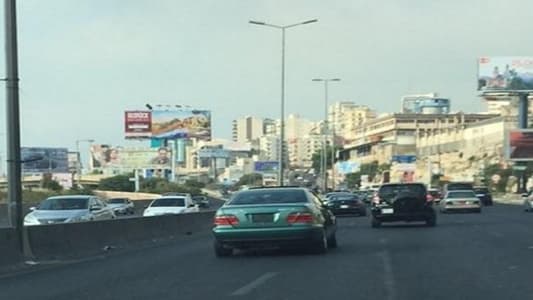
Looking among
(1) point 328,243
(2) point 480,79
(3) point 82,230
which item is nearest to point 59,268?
(3) point 82,230

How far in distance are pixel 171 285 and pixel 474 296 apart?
15.6 ft

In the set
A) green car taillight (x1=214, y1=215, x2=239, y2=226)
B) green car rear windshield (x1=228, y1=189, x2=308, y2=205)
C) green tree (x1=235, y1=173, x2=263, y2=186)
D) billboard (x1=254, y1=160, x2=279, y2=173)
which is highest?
green car rear windshield (x1=228, y1=189, x2=308, y2=205)

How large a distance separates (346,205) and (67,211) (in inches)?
877

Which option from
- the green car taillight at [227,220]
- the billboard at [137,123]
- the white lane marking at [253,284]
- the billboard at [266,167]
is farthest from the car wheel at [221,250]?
the billboard at [266,167]

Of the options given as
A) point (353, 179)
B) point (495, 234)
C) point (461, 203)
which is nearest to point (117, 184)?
point (353, 179)

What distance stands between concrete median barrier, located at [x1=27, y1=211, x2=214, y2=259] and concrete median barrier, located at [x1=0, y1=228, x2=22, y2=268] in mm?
1016

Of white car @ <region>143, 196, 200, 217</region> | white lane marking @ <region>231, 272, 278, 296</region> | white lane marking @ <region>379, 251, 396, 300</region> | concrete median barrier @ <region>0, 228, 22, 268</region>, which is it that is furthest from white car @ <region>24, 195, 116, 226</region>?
white lane marking @ <region>231, 272, 278, 296</region>

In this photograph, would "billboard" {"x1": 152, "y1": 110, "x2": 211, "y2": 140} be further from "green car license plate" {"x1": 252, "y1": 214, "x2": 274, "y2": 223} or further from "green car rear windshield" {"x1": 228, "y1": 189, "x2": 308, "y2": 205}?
"green car license plate" {"x1": 252, "y1": 214, "x2": 274, "y2": 223}

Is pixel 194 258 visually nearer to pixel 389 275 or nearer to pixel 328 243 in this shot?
pixel 328 243

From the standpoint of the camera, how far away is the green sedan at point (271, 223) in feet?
63.9

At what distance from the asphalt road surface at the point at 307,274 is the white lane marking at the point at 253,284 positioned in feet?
0.05

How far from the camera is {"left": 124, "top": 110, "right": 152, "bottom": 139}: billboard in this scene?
97.2 meters

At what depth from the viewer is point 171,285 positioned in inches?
591

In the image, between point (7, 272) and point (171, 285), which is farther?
point (7, 272)
